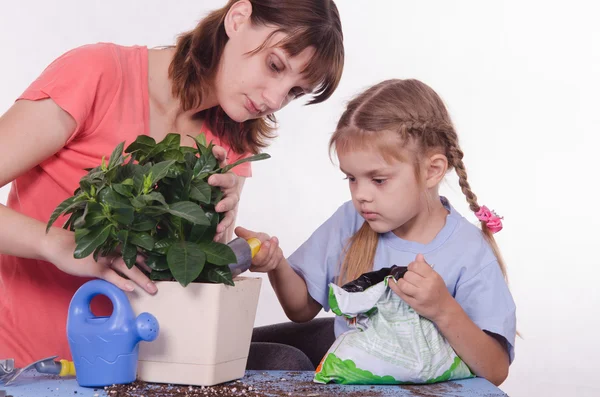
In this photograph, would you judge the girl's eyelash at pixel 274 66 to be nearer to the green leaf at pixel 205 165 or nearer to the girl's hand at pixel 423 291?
the green leaf at pixel 205 165

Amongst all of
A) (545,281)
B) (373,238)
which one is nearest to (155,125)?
(373,238)

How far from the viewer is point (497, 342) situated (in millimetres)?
1343

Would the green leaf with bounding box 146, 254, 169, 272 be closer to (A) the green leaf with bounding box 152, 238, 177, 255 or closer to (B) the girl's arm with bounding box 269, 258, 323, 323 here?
(A) the green leaf with bounding box 152, 238, 177, 255

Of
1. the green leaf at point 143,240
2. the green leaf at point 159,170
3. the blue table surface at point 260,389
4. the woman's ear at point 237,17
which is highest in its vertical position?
the woman's ear at point 237,17

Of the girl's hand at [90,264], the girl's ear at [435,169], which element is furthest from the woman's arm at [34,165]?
the girl's ear at [435,169]

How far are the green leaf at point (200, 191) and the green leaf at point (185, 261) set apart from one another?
7 centimetres

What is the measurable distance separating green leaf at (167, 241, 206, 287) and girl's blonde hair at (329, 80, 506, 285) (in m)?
0.46

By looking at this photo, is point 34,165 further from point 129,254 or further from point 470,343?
point 470,343

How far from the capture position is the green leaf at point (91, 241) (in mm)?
1032

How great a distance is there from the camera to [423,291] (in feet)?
3.94

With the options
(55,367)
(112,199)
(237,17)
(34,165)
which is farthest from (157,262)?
(237,17)

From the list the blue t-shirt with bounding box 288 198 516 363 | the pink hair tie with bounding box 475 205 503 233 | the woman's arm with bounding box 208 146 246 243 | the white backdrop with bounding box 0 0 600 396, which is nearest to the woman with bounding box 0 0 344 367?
the woman's arm with bounding box 208 146 246 243

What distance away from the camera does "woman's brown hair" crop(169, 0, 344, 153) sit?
4.57 ft

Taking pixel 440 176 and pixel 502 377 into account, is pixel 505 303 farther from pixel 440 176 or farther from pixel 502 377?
pixel 440 176
